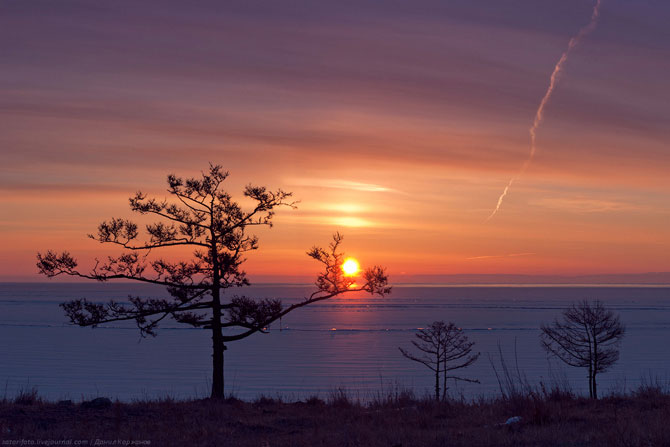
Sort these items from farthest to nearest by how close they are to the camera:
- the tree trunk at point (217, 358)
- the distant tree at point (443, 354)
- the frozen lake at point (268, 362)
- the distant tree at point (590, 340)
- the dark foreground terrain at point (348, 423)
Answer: the frozen lake at point (268, 362) < the distant tree at point (590, 340) < the distant tree at point (443, 354) < the tree trunk at point (217, 358) < the dark foreground terrain at point (348, 423)

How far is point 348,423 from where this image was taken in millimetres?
13492

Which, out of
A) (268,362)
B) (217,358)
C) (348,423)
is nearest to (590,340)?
(268,362)

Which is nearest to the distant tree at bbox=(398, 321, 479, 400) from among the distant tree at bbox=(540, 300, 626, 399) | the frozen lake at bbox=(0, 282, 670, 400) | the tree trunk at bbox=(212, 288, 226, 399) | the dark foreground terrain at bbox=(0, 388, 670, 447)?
the frozen lake at bbox=(0, 282, 670, 400)

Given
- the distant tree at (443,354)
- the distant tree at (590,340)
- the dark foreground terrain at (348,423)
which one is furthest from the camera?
the distant tree at (590,340)

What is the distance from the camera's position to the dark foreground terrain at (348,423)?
A: 11.2 m

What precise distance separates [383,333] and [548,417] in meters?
91.8

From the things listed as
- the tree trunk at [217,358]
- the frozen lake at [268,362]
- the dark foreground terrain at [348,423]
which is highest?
the tree trunk at [217,358]

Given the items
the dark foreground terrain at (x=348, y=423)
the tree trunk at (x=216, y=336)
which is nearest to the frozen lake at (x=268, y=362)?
the tree trunk at (x=216, y=336)

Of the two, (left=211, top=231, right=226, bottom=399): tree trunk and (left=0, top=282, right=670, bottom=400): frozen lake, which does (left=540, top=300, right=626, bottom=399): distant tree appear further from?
(left=211, top=231, right=226, bottom=399): tree trunk

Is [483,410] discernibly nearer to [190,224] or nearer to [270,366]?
[190,224]

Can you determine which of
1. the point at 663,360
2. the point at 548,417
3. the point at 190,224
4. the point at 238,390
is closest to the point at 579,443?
the point at 548,417

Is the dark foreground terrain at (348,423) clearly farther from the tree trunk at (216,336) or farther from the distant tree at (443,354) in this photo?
the distant tree at (443,354)

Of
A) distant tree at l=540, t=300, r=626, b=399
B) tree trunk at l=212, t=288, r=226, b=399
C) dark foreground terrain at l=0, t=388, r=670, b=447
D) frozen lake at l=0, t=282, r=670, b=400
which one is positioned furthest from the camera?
frozen lake at l=0, t=282, r=670, b=400

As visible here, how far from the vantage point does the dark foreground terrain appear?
1123 centimetres
